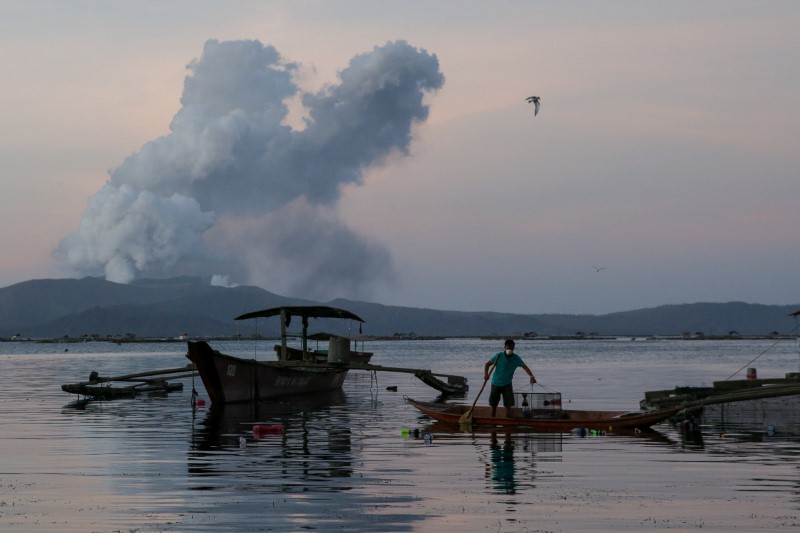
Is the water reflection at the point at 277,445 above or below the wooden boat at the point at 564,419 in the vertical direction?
below

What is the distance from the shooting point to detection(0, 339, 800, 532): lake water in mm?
16984

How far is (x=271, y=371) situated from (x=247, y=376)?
87.8 inches

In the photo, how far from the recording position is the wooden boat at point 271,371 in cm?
4775

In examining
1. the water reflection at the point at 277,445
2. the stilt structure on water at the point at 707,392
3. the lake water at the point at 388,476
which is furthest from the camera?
the stilt structure on water at the point at 707,392

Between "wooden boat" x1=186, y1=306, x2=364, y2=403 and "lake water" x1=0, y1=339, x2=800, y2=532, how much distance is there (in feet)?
23.1

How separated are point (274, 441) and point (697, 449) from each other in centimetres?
1162

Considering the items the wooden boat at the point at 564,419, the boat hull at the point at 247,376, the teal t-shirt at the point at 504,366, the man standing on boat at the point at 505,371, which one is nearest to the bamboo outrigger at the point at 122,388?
the boat hull at the point at 247,376

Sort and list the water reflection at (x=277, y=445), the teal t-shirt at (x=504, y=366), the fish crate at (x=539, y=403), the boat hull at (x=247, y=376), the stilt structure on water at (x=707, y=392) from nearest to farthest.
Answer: the water reflection at (x=277, y=445)
the teal t-shirt at (x=504, y=366)
the fish crate at (x=539, y=403)
the stilt structure on water at (x=707, y=392)
the boat hull at (x=247, y=376)

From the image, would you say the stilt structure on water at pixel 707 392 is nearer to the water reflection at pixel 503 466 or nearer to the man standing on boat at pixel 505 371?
the man standing on boat at pixel 505 371

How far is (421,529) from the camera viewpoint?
52.7 feet

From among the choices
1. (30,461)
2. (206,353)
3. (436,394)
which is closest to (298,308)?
(206,353)

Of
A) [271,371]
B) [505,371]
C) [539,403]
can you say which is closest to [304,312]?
[271,371]

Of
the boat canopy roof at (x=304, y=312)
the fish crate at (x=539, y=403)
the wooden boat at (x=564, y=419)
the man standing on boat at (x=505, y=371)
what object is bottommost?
the wooden boat at (x=564, y=419)

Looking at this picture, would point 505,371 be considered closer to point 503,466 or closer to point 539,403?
point 539,403
